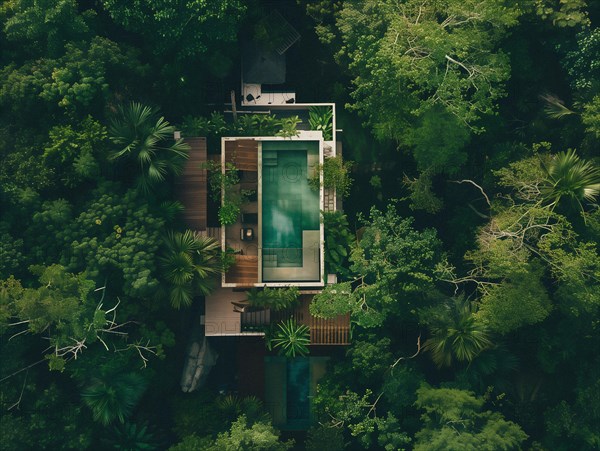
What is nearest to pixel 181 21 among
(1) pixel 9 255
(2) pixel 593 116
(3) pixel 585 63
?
(1) pixel 9 255

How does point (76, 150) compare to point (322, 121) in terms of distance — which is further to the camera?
point (322, 121)

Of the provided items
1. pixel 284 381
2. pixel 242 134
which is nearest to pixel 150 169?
pixel 242 134

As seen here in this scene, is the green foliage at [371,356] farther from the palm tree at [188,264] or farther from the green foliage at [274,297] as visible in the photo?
the palm tree at [188,264]

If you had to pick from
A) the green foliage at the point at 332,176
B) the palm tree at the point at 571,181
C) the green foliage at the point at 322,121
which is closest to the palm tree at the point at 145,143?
the green foliage at the point at 332,176

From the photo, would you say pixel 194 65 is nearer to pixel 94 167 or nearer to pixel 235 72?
pixel 235 72

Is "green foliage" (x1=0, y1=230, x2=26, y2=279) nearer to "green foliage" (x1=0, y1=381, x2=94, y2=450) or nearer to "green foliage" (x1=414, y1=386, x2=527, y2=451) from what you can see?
"green foliage" (x1=0, y1=381, x2=94, y2=450)

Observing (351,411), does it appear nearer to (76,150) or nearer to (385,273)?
(385,273)

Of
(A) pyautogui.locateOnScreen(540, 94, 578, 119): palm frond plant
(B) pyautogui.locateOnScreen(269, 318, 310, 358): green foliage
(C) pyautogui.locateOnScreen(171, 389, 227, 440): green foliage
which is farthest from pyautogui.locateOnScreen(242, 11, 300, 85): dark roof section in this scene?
(C) pyautogui.locateOnScreen(171, 389, 227, 440): green foliage
